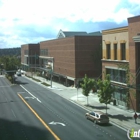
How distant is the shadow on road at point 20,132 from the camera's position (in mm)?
27422

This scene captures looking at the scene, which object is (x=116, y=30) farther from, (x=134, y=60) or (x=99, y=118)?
(x=99, y=118)

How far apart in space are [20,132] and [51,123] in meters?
4.93

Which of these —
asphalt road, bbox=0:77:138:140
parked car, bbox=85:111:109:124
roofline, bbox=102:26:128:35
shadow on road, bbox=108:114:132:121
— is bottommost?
shadow on road, bbox=108:114:132:121

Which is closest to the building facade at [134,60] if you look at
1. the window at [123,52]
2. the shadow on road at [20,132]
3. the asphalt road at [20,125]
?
the window at [123,52]

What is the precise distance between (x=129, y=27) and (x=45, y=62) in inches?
2688

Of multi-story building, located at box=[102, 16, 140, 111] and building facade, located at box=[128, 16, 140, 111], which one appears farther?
multi-story building, located at box=[102, 16, 140, 111]

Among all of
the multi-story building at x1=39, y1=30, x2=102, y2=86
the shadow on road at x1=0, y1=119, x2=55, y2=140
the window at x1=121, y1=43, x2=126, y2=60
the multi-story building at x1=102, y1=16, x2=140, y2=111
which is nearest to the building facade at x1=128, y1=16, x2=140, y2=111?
the multi-story building at x1=102, y1=16, x2=140, y2=111

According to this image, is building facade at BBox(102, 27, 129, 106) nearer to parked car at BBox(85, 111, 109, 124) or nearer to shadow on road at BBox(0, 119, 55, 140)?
parked car at BBox(85, 111, 109, 124)

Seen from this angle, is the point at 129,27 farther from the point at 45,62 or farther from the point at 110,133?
the point at 45,62

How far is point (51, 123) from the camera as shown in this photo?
33625mm

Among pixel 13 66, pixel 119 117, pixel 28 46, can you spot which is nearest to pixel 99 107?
pixel 119 117

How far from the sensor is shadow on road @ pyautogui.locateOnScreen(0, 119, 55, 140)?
27.4 meters

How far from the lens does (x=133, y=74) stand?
4109cm

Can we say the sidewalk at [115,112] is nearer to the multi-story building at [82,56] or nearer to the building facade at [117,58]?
the building facade at [117,58]
